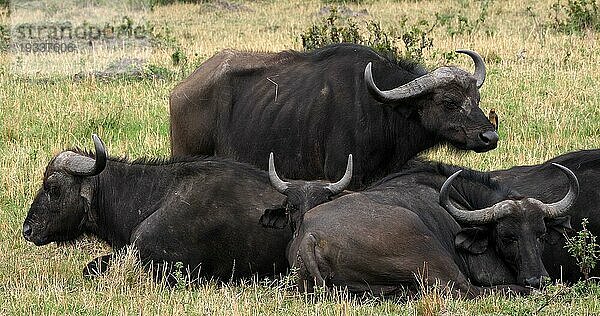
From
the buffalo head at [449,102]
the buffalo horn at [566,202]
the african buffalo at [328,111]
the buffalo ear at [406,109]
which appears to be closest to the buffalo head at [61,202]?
the african buffalo at [328,111]

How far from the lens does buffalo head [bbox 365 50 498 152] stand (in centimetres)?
894

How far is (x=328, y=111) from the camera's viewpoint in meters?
9.71

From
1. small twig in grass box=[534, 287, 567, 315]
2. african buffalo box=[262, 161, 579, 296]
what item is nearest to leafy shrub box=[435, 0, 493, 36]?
african buffalo box=[262, 161, 579, 296]

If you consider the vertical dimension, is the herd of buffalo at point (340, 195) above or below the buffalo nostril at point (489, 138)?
below

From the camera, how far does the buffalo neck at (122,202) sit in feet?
29.0

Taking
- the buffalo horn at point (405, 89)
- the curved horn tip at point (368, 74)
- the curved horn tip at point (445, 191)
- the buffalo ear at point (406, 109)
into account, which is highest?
the curved horn tip at point (368, 74)

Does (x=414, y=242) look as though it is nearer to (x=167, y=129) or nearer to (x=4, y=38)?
(x=167, y=129)

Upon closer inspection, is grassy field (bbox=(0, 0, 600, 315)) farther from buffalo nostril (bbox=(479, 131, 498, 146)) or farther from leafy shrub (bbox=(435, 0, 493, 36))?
buffalo nostril (bbox=(479, 131, 498, 146))

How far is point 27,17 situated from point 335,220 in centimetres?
2068

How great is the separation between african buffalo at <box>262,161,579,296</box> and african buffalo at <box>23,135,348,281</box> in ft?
1.66

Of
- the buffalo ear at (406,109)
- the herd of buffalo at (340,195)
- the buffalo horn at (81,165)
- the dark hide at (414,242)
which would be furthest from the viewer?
the buffalo ear at (406,109)

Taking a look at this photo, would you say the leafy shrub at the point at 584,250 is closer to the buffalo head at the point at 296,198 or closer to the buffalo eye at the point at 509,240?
the buffalo eye at the point at 509,240

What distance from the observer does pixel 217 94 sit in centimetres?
1082

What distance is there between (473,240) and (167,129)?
632 cm
